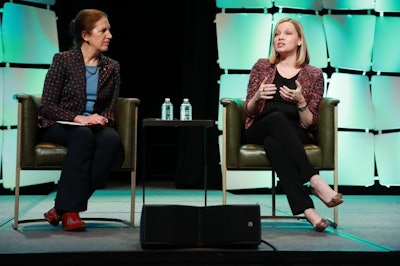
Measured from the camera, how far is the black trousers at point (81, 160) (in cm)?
302

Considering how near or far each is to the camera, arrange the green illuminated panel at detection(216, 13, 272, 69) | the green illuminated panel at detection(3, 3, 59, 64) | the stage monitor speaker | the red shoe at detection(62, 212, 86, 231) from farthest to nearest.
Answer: the green illuminated panel at detection(216, 13, 272, 69) → the green illuminated panel at detection(3, 3, 59, 64) → the red shoe at detection(62, 212, 86, 231) → the stage monitor speaker

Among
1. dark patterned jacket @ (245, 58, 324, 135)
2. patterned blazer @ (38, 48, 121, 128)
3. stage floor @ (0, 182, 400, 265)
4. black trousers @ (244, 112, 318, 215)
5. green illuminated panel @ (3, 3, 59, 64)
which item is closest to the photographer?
stage floor @ (0, 182, 400, 265)

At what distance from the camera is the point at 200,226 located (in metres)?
2.53

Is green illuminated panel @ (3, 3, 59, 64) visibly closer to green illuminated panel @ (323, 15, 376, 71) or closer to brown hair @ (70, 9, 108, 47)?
brown hair @ (70, 9, 108, 47)

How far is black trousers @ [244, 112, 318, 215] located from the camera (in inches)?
122

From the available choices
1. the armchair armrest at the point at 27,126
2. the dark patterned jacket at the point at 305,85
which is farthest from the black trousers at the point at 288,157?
the armchair armrest at the point at 27,126

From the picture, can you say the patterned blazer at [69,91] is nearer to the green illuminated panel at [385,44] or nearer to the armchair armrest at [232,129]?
the armchair armrest at [232,129]

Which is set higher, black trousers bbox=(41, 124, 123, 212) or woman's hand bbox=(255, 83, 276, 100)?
woman's hand bbox=(255, 83, 276, 100)

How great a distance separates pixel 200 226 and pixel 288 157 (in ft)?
2.73

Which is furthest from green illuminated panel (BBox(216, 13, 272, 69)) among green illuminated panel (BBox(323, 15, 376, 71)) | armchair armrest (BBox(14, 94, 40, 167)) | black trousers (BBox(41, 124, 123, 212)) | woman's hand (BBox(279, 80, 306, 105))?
armchair armrest (BBox(14, 94, 40, 167))

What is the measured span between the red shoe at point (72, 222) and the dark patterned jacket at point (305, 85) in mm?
1056

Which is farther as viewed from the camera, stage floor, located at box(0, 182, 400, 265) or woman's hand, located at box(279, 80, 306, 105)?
woman's hand, located at box(279, 80, 306, 105)

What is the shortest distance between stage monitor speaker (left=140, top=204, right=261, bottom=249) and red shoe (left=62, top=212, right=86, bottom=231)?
596mm

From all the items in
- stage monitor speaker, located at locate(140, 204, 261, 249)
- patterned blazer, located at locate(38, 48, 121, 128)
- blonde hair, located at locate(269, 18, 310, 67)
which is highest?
blonde hair, located at locate(269, 18, 310, 67)
